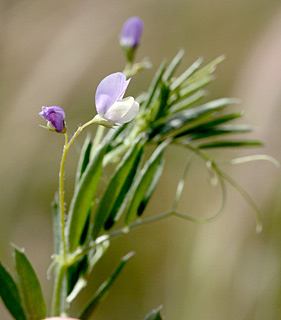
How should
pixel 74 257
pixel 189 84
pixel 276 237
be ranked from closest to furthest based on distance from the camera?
pixel 74 257
pixel 189 84
pixel 276 237

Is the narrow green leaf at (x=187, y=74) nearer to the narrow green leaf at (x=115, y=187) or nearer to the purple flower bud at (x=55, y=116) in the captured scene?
the narrow green leaf at (x=115, y=187)

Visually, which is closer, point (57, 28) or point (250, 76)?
point (250, 76)

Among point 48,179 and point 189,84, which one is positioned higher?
point 189,84

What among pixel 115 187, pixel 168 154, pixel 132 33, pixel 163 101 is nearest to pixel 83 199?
pixel 115 187

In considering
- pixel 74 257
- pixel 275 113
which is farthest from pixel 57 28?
pixel 74 257

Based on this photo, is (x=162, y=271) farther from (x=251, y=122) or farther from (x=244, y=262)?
(x=251, y=122)

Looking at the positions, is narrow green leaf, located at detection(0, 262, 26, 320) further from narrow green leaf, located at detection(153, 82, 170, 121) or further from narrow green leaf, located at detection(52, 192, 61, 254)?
narrow green leaf, located at detection(153, 82, 170, 121)

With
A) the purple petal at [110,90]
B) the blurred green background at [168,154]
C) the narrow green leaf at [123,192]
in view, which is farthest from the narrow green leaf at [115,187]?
the blurred green background at [168,154]
